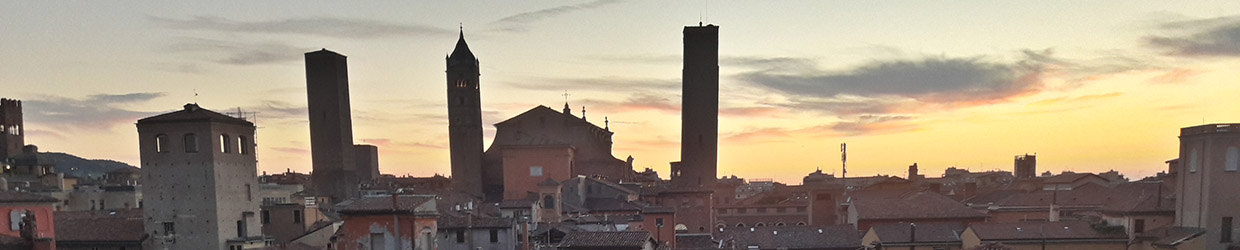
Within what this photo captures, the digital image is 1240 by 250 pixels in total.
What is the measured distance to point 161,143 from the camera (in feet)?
111

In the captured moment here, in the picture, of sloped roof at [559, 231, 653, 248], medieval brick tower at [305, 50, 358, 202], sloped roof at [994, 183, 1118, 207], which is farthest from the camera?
medieval brick tower at [305, 50, 358, 202]

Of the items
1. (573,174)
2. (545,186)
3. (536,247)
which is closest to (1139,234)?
(536,247)

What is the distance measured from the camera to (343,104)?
67875mm

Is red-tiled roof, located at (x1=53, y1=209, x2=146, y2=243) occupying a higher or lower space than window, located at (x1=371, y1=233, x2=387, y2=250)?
lower

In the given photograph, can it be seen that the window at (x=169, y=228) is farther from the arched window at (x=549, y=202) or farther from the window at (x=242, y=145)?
the arched window at (x=549, y=202)

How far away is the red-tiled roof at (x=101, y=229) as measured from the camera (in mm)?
31094

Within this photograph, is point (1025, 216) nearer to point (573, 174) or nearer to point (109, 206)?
point (573, 174)

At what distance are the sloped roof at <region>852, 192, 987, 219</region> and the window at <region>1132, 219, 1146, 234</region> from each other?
300 inches

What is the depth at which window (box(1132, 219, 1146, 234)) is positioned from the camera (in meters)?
37.5

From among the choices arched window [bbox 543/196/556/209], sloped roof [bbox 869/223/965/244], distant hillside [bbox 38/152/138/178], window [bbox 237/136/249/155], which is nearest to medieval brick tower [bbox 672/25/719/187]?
arched window [bbox 543/196/556/209]

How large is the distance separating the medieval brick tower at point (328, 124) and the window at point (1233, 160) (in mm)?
62068

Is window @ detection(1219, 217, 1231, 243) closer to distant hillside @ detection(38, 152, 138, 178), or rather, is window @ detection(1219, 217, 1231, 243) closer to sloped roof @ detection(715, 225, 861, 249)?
sloped roof @ detection(715, 225, 861, 249)

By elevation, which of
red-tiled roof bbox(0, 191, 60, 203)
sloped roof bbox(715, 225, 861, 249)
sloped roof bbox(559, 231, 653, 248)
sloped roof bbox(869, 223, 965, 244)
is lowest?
sloped roof bbox(715, 225, 861, 249)

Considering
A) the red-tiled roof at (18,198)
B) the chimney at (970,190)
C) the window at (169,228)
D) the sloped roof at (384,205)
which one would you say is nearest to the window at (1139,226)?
the chimney at (970,190)
